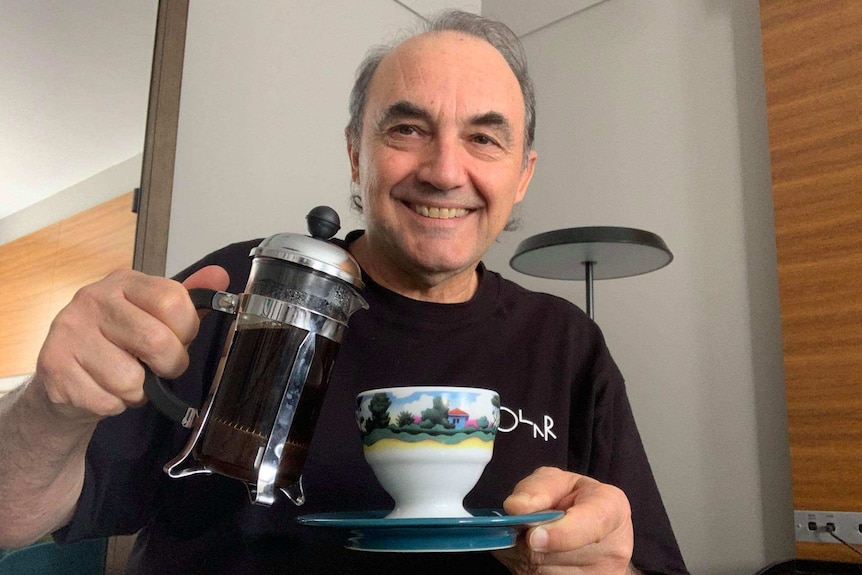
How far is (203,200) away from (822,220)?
1620 mm

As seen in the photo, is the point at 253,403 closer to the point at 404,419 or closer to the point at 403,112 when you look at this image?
the point at 404,419

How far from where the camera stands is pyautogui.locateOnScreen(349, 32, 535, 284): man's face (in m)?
0.93

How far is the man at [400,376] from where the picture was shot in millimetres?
559

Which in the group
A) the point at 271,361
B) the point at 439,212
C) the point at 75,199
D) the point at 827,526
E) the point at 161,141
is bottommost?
the point at 827,526

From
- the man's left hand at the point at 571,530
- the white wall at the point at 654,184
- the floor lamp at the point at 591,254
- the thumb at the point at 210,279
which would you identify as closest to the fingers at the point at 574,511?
the man's left hand at the point at 571,530

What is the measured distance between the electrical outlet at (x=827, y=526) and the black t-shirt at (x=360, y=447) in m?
0.92

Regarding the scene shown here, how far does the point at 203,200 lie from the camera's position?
179 centimetres

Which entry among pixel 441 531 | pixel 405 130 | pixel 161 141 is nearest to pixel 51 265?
pixel 161 141

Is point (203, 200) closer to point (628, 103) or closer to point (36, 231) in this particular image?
point (36, 231)

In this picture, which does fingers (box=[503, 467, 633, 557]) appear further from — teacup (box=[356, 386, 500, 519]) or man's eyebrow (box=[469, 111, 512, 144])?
man's eyebrow (box=[469, 111, 512, 144])

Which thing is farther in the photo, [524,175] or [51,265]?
[51,265]

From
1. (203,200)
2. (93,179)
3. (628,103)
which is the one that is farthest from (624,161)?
(93,179)

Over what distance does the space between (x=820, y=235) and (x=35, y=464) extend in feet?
5.78

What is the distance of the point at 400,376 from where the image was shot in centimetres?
89
